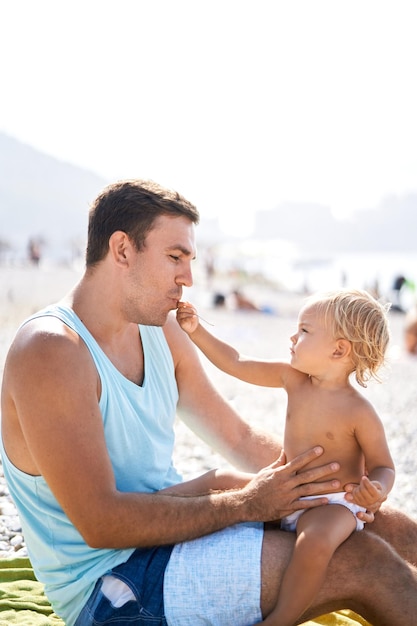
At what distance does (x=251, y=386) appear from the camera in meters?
11.5

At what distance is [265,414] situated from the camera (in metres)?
9.52

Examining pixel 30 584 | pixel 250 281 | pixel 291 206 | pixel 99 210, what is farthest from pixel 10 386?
pixel 291 206

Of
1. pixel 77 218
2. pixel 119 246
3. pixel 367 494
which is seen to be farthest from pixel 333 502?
pixel 77 218

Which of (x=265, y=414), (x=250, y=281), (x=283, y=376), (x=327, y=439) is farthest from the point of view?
(x=250, y=281)

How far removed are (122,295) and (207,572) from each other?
108 centimetres

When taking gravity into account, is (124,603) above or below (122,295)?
below

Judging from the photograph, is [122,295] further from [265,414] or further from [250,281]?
[250,281]

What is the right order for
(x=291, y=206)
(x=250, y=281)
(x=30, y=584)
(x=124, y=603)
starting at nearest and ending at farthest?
(x=124, y=603)
(x=30, y=584)
(x=250, y=281)
(x=291, y=206)

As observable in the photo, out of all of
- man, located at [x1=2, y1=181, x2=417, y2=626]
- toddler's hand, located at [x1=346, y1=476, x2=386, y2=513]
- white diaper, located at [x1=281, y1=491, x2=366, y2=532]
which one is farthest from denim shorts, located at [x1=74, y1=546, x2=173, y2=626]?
toddler's hand, located at [x1=346, y1=476, x2=386, y2=513]

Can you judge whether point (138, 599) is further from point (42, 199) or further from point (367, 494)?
point (42, 199)

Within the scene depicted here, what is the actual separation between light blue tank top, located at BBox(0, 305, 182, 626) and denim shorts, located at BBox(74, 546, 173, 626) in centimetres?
5

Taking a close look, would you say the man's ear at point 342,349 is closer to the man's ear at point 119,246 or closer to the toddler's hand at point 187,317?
the toddler's hand at point 187,317

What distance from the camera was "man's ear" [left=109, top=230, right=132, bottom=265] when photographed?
9.66 feet

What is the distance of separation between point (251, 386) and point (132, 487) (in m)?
8.67
